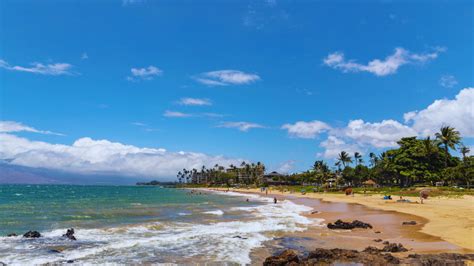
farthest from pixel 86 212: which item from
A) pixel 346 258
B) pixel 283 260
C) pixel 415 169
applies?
pixel 415 169

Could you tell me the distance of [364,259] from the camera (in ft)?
49.0

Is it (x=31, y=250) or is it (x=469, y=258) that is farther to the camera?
(x=31, y=250)

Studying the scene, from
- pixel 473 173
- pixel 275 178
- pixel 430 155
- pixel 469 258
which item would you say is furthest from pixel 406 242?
pixel 275 178

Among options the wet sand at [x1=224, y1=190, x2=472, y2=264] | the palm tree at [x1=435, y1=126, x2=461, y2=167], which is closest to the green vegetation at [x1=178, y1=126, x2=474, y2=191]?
the palm tree at [x1=435, y1=126, x2=461, y2=167]

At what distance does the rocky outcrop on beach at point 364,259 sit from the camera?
559 inches

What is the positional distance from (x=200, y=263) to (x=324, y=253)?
5429 millimetres

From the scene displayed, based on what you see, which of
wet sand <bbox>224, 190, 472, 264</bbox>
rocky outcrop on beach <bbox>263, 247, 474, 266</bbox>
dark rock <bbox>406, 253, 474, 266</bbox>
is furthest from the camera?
wet sand <bbox>224, 190, 472, 264</bbox>

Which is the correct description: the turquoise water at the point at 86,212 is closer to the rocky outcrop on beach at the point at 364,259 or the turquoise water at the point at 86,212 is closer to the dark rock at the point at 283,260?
the dark rock at the point at 283,260

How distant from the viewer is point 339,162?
11981 cm

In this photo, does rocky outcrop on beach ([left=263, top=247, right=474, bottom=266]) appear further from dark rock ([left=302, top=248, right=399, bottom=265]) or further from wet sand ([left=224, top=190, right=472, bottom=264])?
wet sand ([left=224, top=190, right=472, bottom=264])

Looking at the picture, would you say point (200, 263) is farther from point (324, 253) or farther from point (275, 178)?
point (275, 178)

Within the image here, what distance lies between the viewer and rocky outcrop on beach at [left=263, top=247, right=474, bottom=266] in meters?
14.2

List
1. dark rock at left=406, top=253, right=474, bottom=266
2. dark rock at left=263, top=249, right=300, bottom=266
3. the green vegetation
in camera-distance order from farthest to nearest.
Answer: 1. the green vegetation
2. dark rock at left=263, top=249, right=300, bottom=266
3. dark rock at left=406, top=253, right=474, bottom=266

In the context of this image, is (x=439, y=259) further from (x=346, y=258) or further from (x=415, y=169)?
(x=415, y=169)
